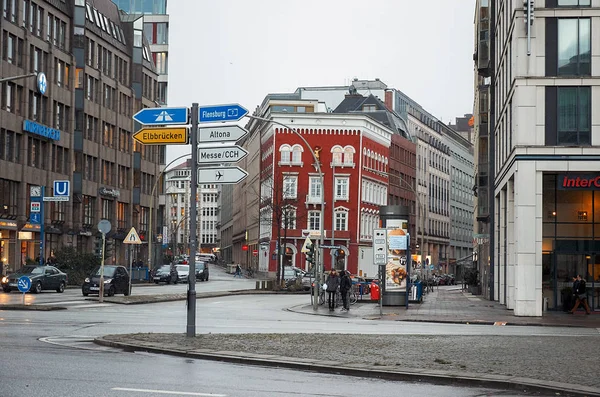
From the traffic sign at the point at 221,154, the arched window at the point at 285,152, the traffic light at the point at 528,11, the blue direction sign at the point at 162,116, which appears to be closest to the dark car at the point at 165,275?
the arched window at the point at 285,152

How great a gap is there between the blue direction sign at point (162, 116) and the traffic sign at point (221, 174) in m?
1.29

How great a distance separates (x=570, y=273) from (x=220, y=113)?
24.8m

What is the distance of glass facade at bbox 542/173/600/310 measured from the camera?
4200 centimetres

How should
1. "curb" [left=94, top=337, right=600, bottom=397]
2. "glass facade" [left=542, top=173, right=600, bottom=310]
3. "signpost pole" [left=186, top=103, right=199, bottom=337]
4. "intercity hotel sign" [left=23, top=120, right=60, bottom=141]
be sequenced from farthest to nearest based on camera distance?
"intercity hotel sign" [left=23, top=120, right=60, bottom=141] < "glass facade" [left=542, top=173, right=600, bottom=310] < "signpost pole" [left=186, top=103, right=199, bottom=337] < "curb" [left=94, top=337, right=600, bottom=397]

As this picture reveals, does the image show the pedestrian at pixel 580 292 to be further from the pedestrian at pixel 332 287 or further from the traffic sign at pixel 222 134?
the traffic sign at pixel 222 134

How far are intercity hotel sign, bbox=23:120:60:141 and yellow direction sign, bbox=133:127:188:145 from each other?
5078 centimetres

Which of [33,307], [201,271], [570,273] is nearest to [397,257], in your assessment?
[570,273]

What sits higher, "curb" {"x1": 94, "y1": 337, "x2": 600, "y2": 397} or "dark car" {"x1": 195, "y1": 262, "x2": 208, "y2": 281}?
"curb" {"x1": 94, "y1": 337, "x2": 600, "y2": 397}

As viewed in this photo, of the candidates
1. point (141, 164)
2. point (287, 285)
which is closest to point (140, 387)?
point (287, 285)

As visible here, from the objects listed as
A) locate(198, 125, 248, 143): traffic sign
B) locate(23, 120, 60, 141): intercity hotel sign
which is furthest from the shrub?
locate(198, 125, 248, 143): traffic sign

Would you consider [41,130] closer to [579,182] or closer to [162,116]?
[579,182]

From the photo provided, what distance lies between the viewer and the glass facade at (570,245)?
42000 mm

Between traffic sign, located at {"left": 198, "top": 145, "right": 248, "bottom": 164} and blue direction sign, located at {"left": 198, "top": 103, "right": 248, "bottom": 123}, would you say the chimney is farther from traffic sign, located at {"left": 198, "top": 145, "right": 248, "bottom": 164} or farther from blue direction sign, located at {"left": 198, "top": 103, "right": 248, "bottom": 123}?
traffic sign, located at {"left": 198, "top": 145, "right": 248, "bottom": 164}

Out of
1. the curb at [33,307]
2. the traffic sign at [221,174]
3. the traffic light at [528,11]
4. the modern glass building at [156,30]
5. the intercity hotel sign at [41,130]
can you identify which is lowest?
the curb at [33,307]
